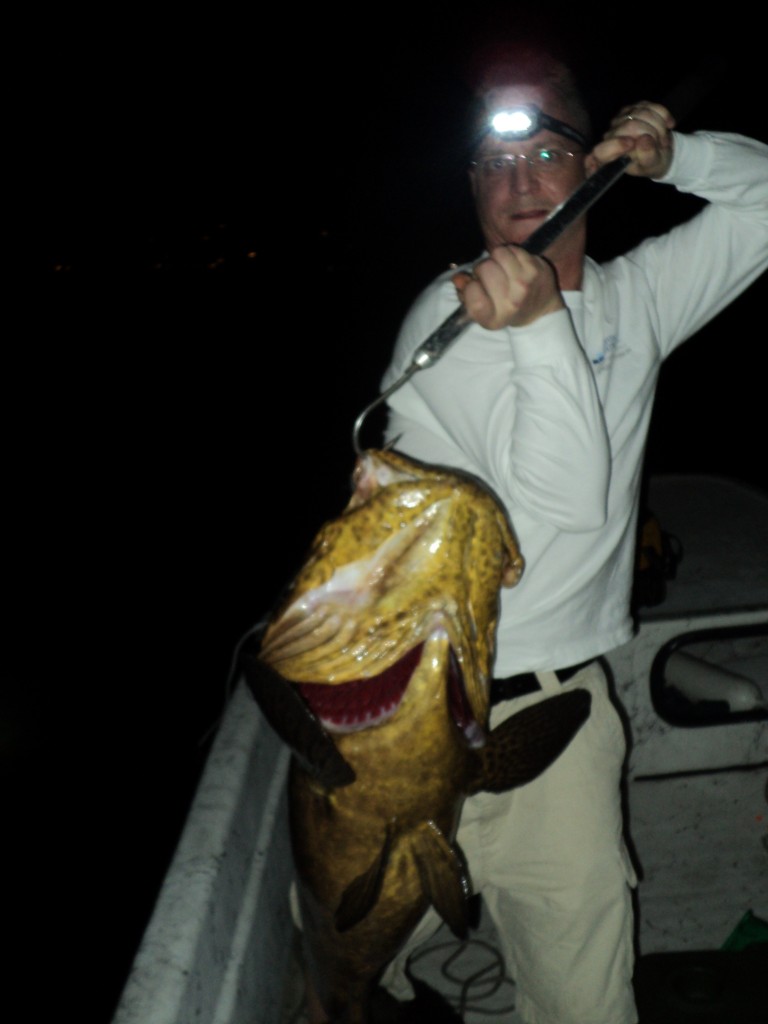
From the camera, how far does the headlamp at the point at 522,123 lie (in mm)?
1970

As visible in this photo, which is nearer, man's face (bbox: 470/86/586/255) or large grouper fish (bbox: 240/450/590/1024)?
large grouper fish (bbox: 240/450/590/1024)

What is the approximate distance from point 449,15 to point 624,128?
149 feet

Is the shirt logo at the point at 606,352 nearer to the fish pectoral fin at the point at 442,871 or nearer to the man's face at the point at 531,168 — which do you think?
the man's face at the point at 531,168

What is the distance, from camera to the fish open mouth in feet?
4.85

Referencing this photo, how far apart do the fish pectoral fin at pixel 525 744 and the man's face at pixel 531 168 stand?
1060 mm

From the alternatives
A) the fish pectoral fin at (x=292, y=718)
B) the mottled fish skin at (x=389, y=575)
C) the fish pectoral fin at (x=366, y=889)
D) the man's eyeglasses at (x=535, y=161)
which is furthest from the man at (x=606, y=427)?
the fish pectoral fin at (x=292, y=718)

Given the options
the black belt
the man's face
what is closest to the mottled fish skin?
the black belt

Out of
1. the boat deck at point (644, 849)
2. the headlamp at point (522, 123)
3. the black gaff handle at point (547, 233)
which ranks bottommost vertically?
the boat deck at point (644, 849)

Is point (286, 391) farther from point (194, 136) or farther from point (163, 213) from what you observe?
point (194, 136)

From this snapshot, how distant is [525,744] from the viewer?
5.50 ft

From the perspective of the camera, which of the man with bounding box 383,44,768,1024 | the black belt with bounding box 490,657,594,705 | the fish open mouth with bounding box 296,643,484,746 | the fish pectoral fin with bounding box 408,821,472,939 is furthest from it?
the black belt with bounding box 490,657,594,705

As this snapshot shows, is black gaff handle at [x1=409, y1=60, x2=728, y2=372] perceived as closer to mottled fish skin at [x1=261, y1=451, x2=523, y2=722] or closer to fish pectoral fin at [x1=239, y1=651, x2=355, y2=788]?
mottled fish skin at [x1=261, y1=451, x2=523, y2=722]

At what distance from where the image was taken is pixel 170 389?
19.5m

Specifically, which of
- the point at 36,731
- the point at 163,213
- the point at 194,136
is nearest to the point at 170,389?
the point at 36,731
